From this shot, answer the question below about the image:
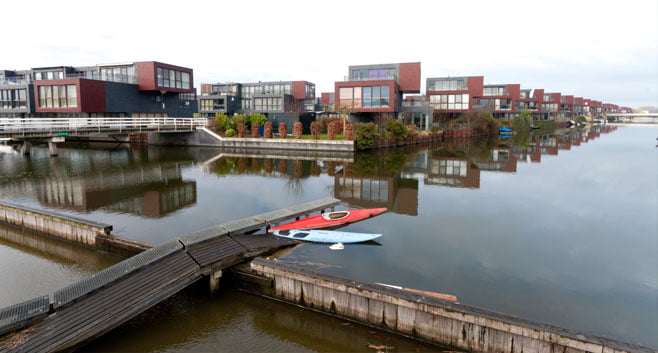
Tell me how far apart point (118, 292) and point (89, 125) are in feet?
117

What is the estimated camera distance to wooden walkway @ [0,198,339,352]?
6988 mm

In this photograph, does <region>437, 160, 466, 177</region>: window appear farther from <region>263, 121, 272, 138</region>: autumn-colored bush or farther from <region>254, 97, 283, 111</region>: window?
<region>254, 97, 283, 111</region>: window

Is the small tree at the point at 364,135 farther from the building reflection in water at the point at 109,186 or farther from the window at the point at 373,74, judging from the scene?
the building reflection in water at the point at 109,186

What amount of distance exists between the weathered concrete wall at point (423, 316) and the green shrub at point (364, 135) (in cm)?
3064

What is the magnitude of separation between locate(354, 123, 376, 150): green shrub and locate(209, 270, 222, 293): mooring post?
99.4 ft

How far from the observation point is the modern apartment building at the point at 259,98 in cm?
7406

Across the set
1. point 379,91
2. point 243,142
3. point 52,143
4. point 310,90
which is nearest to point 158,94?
point 243,142

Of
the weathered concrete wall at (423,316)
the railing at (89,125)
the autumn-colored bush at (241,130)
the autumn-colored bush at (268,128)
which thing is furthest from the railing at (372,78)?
the weathered concrete wall at (423,316)

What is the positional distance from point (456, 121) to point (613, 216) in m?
49.7

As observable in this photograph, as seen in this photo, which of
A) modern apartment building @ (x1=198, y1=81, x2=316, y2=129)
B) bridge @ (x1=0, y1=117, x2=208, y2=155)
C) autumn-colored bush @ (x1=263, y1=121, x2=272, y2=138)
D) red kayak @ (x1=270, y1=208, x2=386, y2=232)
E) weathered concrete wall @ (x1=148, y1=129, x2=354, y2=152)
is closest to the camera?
red kayak @ (x1=270, y1=208, x2=386, y2=232)

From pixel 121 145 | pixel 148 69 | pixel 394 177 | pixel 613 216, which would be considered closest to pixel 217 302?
pixel 613 216

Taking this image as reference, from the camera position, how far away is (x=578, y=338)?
649 cm

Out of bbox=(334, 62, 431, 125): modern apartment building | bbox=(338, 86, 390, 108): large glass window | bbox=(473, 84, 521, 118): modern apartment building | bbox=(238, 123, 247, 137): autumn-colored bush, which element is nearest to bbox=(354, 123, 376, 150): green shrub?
bbox=(334, 62, 431, 125): modern apartment building

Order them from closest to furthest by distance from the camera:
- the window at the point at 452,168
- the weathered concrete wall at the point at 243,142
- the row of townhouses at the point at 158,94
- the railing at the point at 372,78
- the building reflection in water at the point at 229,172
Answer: the building reflection in water at the point at 229,172 → the window at the point at 452,168 → the weathered concrete wall at the point at 243,142 → the row of townhouses at the point at 158,94 → the railing at the point at 372,78
